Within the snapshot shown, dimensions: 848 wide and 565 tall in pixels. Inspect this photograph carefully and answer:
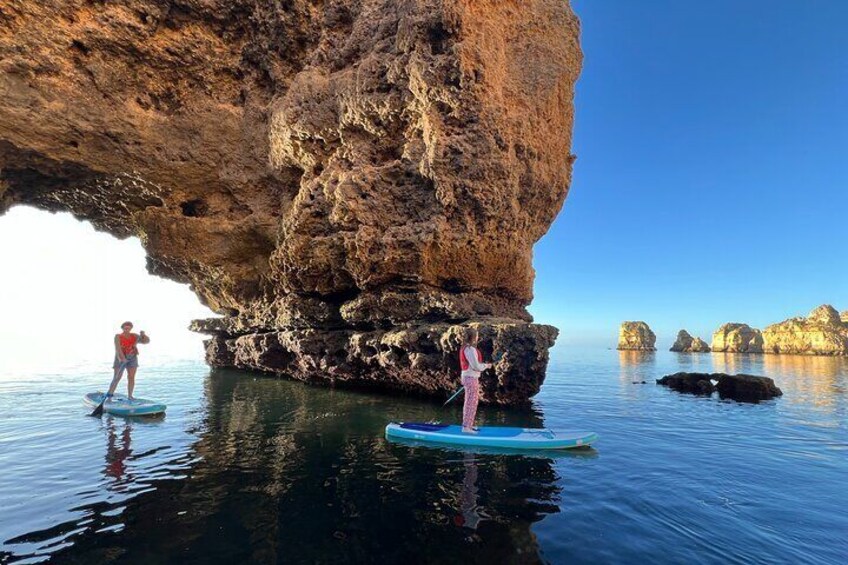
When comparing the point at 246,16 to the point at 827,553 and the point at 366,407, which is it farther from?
the point at 827,553

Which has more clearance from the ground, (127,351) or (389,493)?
(127,351)

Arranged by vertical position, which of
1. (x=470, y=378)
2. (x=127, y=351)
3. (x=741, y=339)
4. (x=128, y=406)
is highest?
(x=741, y=339)

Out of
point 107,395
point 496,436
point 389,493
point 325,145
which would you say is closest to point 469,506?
point 389,493

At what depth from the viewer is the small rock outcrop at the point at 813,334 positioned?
8694 cm

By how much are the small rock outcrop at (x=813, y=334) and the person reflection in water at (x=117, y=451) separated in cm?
11818

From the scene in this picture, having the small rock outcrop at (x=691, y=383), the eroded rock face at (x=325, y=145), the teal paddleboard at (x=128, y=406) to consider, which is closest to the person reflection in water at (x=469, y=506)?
the eroded rock face at (x=325, y=145)

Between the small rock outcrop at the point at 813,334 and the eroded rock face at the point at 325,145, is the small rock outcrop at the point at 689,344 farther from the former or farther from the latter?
the eroded rock face at the point at 325,145

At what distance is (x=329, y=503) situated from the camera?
7.03 m

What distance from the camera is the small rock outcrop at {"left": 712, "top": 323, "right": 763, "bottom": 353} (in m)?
100

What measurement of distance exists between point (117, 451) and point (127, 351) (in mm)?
6502

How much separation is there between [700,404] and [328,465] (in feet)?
62.2

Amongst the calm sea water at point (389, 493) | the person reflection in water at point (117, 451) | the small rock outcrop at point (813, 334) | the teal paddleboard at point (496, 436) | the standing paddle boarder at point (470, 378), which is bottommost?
the person reflection in water at point (117, 451)

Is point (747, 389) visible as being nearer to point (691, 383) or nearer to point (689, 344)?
point (691, 383)

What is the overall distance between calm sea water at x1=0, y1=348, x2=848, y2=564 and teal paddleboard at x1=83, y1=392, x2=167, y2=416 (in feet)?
1.28
